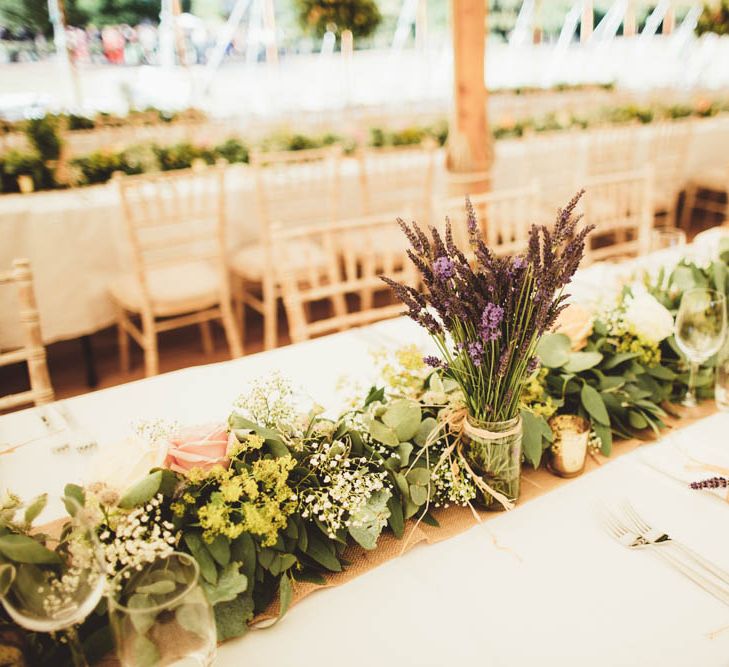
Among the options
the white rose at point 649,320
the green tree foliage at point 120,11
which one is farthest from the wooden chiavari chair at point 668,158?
the green tree foliage at point 120,11

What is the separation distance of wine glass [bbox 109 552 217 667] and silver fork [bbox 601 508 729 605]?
0.54 m

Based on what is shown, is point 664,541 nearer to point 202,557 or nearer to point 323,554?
point 323,554

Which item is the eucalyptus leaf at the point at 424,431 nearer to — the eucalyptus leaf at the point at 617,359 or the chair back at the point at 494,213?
the eucalyptus leaf at the point at 617,359

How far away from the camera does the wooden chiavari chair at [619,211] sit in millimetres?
2281

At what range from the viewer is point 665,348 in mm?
1251

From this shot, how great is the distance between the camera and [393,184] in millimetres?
3459

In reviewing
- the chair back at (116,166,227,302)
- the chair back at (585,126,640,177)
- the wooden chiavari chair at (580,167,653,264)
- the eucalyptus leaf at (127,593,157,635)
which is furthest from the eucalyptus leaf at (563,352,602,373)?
the chair back at (585,126,640,177)

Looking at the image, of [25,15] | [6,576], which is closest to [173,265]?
[6,576]

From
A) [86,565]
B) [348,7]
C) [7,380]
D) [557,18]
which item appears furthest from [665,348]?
[557,18]

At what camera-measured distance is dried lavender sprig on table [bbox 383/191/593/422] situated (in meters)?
0.74

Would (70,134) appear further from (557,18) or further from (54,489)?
(557,18)

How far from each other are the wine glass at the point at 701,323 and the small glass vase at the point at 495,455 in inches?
17.4

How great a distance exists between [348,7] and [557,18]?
739 cm

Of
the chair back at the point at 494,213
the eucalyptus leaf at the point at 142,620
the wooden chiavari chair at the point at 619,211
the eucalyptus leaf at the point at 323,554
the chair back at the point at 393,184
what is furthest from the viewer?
the chair back at the point at 393,184
